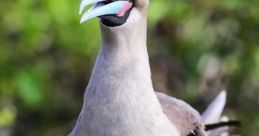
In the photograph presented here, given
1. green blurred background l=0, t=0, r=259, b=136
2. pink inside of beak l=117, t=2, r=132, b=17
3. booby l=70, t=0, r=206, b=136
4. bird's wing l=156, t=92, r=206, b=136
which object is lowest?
green blurred background l=0, t=0, r=259, b=136

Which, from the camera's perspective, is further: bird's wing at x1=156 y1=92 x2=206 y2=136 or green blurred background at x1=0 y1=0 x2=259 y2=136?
green blurred background at x1=0 y1=0 x2=259 y2=136

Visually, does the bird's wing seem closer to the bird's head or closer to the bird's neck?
the bird's neck

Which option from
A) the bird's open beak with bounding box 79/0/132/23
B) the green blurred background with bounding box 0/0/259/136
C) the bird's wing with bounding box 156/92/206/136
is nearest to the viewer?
the bird's open beak with bounding box 79/0/132/23

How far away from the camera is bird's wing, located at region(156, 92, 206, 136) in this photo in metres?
2.71

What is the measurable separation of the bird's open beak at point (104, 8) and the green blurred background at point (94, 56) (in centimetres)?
190

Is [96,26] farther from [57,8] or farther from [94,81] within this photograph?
[94,81]

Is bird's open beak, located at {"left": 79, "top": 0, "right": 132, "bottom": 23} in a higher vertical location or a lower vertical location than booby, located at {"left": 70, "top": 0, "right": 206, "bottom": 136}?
higher

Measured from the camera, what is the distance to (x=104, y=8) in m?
2.19

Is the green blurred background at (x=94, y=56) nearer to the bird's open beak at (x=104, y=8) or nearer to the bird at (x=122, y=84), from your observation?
the bird at (x=122, y=84)

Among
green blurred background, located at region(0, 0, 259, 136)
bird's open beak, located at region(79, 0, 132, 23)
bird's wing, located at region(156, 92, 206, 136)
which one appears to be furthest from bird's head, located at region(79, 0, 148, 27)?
green blurred background, located at region(0, 0, 259, 136)

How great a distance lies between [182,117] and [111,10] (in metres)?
0.65

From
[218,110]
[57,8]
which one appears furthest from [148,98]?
[57,8]

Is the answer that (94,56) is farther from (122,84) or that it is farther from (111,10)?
(111,10)

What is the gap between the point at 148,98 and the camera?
239cm
